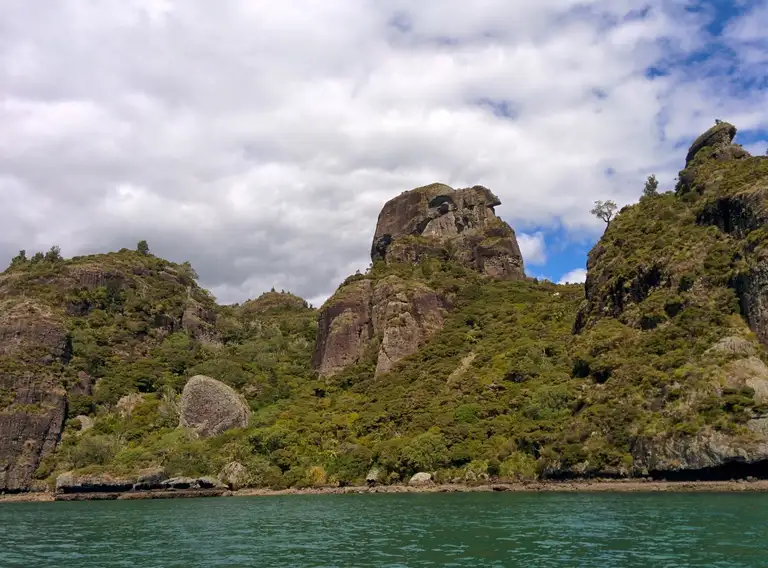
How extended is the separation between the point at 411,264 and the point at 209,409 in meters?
67.4

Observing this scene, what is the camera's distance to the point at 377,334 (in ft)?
448

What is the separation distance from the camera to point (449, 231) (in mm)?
172750

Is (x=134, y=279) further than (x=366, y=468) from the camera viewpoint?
Yes

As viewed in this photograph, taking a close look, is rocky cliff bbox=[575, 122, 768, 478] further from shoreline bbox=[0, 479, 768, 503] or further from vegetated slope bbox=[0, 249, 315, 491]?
vegetated slope bbox=[0, 249, 315, 491]

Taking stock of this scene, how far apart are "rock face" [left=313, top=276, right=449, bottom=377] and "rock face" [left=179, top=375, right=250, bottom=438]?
26746 millimetres

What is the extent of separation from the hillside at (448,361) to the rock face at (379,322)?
1.48 ft

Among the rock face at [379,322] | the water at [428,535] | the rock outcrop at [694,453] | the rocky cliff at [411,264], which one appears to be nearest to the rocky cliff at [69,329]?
the rock face at [379,322]

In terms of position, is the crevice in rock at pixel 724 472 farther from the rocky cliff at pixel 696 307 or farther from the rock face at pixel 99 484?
the rock face at pixel 99 484

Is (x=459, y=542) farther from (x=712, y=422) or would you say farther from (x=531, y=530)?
(x=712, y=422)

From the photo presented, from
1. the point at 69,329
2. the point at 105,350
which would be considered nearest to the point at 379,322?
the point at 105,350

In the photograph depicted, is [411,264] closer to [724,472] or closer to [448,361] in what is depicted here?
[448,361]

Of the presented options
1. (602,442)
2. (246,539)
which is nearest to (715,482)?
(602,442)

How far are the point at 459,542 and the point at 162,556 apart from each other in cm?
1505

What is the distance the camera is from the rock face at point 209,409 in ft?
356
